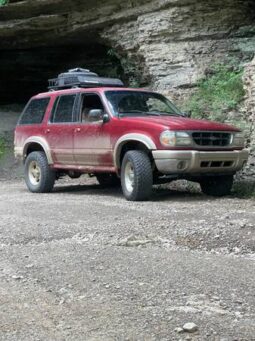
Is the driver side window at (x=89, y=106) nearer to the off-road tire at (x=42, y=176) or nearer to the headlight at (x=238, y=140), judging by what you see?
the off-road tire at (x=42, y=176)

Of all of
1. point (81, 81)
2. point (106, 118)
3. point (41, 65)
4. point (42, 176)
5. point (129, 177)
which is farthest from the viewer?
point (41, 65)

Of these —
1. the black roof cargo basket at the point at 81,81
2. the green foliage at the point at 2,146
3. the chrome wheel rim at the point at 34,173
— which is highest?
the black roof cargo basket at the point at 81,81

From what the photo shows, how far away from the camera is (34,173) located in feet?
40.7

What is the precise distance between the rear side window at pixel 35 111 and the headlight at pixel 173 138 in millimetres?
3513

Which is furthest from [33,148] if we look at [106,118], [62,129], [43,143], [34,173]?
[106,118]

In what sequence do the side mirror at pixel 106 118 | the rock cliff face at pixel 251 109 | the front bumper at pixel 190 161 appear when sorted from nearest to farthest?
the front bumper at pixel 190 161 → the side mirror at pixel 106 118 → the rock cliff face at pixel 251 109

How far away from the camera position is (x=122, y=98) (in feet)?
36.2

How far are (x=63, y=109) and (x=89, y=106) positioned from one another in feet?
2.07

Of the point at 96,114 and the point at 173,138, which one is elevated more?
the point at 96,114

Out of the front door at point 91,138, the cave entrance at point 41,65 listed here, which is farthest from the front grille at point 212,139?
the cave entrance at point 41,65

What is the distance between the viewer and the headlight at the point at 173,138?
9.62 m

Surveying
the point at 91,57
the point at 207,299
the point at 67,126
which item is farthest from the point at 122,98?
the point at 91,57

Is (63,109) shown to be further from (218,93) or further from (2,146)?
(2,146)

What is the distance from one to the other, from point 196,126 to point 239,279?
4.97 metres
